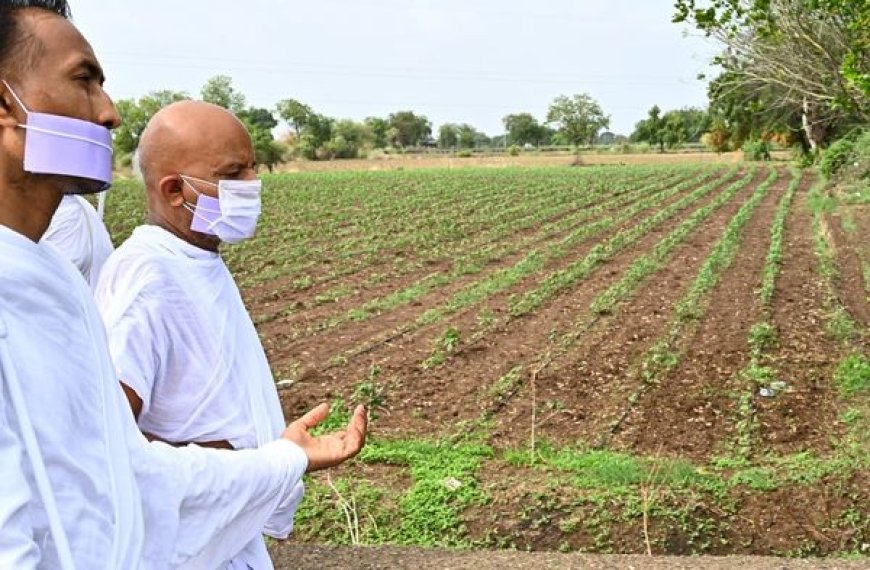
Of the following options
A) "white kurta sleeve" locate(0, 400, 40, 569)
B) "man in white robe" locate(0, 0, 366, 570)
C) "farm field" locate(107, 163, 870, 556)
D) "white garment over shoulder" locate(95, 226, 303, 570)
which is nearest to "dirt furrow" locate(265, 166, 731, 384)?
"farm field" locate(107, 163, 870, 556)

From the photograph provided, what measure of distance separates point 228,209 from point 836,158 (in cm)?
2277

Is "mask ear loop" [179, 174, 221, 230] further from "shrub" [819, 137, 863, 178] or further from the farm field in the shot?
"shrub" [819, 137, 863, 178]

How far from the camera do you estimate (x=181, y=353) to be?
2.12 metres

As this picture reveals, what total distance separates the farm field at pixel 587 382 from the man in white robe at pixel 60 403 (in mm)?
3799

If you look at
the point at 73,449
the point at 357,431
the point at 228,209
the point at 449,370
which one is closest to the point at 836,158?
the point at 449,370

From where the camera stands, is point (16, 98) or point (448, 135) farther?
point (448, 135)

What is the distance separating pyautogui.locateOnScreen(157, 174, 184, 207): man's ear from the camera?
92.1 inches

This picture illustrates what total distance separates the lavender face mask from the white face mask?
913 mm

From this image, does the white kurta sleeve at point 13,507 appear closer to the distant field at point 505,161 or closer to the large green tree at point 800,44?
the large green tree at point 800,44

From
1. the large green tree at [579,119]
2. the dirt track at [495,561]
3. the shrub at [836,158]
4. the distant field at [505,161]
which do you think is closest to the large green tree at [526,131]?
the large green tree at [579,119]

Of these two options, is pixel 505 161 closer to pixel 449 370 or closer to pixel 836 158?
pixel 836 158

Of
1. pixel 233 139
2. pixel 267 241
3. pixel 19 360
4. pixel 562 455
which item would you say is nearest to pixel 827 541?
pixel 562 455

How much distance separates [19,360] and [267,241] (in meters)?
17.1

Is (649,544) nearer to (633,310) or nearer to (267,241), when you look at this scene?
(633,310)
